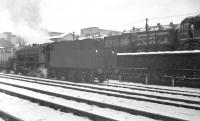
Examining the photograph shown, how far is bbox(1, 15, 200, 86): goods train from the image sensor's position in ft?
50.4

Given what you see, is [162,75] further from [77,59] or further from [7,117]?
[7,117]

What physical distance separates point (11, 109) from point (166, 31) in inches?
553

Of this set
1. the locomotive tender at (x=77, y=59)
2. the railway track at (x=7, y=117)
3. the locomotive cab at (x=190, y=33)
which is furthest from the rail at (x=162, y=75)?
the railway track at (x=7, y=117)

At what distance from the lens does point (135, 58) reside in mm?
→ 18938

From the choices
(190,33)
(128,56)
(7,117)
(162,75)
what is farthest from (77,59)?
(7,117)

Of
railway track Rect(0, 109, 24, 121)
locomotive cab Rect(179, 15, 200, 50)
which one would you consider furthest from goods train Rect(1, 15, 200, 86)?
railway track Rect(0, 109, 24, 121)

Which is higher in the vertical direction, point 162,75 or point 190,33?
point 190,33

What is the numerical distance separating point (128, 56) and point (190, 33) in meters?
5.39

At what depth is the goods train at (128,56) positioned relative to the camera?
605 inches

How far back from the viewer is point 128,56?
19.3m

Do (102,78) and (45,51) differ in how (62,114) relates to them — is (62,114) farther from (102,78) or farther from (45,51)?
(45,51)

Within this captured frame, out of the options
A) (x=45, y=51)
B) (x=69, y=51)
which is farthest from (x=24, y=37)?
(x=69, y=51)

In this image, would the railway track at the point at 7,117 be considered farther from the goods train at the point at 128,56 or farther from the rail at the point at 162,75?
the rail at the point at 162,75

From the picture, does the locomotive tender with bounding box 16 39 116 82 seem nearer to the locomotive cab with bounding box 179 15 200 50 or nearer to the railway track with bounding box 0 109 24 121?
the locomotive cab with bounding box 179 15 200 50
